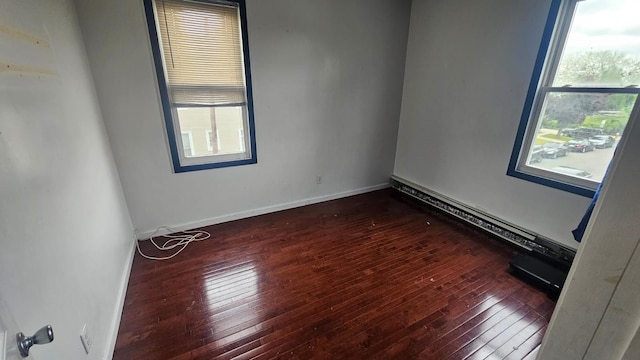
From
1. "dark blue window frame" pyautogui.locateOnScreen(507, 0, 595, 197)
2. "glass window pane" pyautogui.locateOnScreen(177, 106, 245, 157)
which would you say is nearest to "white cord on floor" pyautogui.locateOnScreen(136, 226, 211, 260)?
"glass window pane" pyautogui.locateOnScreen(177, 106, 245, 157)

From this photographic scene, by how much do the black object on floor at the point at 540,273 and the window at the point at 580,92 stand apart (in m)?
0.66

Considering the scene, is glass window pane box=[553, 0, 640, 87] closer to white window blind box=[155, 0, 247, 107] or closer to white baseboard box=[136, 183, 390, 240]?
white baseboard box=[136, 183, 390, 240]

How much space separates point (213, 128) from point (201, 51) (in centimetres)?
72

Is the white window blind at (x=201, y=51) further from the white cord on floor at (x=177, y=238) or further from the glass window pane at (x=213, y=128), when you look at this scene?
the white cord on floor at (x=177, y=238)

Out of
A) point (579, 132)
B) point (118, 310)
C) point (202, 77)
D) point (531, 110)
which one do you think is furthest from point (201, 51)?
point (579, 132)

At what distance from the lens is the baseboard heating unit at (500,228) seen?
2.24 meters

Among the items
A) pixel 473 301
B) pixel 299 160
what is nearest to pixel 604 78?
pixel 473 301

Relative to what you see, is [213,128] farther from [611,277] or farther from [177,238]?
[611,277]

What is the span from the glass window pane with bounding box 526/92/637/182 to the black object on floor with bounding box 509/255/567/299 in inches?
31.1

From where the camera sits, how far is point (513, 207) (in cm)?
255

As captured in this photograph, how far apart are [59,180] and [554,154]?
3.49 metres

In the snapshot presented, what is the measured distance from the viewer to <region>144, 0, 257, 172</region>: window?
7.49 ft

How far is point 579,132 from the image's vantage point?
2096mm

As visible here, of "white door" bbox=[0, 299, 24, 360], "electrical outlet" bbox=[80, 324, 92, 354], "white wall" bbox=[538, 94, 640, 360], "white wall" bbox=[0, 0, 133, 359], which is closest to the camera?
"white wall" bbox=[538, 94, 640, 360]
